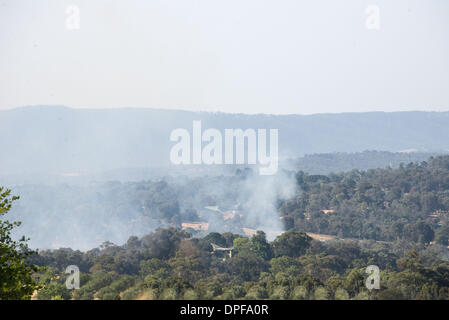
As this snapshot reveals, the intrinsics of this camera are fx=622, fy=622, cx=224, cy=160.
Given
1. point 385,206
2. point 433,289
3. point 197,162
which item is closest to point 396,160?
point 197,162

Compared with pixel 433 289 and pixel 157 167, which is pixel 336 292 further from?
pixel 157 167

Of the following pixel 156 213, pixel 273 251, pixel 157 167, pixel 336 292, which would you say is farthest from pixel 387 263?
pixel 157 167

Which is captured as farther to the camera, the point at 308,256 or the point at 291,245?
the point at 291,245

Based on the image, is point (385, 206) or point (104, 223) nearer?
point (385, 206)

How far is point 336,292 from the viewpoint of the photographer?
23.6 m

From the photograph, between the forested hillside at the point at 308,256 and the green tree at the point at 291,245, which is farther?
the green tree at the point at 291,245

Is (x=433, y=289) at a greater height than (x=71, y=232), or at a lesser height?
greater

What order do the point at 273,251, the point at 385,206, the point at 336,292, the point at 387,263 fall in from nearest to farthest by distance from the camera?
the point at 336,292 < the point at 387,263 < the point at 273,251 < the point at 385,206

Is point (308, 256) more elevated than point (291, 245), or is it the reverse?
point (291, 245)

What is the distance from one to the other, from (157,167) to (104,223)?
71.1 m

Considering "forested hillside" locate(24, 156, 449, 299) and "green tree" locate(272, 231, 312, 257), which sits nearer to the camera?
"forested hillside" locate(24, 156, 449, 299)
